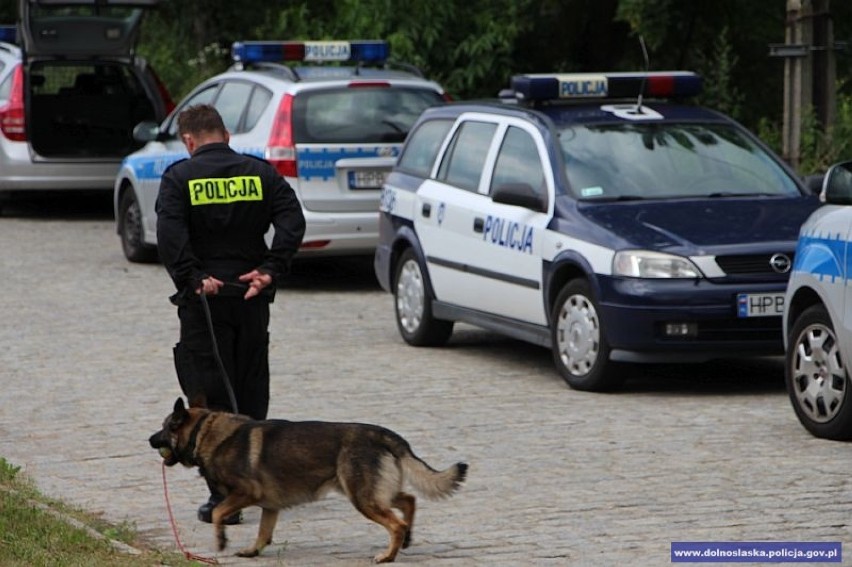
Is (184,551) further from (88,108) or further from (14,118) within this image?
(88,108)

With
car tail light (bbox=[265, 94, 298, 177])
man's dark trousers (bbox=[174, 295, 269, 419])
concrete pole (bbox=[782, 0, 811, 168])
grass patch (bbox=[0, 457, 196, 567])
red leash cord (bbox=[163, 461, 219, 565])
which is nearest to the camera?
grass patch (bbox=[0, 457, 196, 567])

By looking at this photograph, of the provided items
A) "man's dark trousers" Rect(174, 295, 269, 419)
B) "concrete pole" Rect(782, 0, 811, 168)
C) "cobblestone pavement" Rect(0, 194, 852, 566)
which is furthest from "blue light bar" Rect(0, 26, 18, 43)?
"man's dark trousers" Rect(174, 295, 269, 419)

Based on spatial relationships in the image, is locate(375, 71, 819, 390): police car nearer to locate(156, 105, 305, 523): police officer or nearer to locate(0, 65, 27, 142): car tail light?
locate(156, 105, 305, 523): police officer

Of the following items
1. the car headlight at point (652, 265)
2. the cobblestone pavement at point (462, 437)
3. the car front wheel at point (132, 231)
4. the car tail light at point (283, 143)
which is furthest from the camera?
the car front wheel at point (132, 231)

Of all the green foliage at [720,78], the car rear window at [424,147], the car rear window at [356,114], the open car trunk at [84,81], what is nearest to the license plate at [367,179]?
the car rear window at [356,114]

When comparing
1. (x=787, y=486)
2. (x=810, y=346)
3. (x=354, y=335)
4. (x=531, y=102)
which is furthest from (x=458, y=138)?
(x=787, y=486)

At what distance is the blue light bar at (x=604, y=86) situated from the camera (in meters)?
12.1

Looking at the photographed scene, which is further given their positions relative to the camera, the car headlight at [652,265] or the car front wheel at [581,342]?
the car front wheel at [581,342]

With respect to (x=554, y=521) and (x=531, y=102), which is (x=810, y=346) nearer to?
(x=554, y=521)

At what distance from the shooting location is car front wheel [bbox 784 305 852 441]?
367 inches

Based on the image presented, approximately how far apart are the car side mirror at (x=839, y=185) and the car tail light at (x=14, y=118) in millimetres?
13037

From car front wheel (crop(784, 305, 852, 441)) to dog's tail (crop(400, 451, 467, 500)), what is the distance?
2937 millimetres

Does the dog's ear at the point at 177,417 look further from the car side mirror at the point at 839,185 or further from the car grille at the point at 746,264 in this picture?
the car grille at the point at 746,264

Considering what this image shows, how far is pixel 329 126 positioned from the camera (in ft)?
50.6
